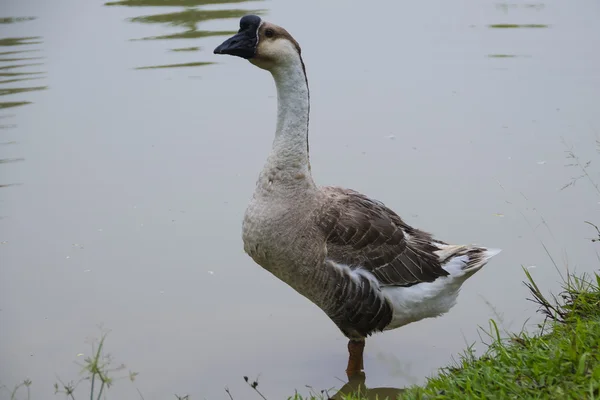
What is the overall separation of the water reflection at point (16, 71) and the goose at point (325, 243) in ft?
12.9

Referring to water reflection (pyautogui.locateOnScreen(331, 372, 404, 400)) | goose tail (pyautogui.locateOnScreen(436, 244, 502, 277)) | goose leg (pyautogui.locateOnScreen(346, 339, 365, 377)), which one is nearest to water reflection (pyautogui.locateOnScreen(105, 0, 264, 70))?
goose tail (pyautogui.locateOnScreen(436, 244, 502, 277))

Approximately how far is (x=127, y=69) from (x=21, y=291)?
4.15m

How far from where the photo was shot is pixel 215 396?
4.91 m

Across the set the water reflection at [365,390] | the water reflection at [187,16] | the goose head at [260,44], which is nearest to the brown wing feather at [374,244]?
the water reflection at [365,390]

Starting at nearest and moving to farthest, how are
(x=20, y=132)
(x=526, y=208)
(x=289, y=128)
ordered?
(x=289, y=128)
(x=526, y=208)
(x=20, y=132)

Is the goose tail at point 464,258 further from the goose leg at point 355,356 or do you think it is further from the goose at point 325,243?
the goose leg at point 355,356

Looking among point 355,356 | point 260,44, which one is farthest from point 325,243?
point 260,44

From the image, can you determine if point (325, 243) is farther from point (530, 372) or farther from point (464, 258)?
point (530, 372)

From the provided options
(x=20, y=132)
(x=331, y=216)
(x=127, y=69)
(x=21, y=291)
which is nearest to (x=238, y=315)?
(x=331, y=216)

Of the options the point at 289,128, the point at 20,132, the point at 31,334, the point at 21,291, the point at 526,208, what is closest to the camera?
the point at 289,128

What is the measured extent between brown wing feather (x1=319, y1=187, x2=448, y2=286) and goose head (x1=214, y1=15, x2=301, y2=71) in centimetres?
93

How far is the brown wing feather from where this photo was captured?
16.0ft

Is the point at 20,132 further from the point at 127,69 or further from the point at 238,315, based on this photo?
the point at 238,315

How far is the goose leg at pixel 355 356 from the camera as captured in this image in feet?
16.7
